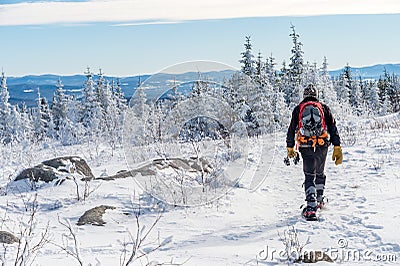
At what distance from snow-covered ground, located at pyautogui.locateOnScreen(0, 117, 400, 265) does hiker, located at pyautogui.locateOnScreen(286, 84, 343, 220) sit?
373mm

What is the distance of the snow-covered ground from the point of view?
5.11m

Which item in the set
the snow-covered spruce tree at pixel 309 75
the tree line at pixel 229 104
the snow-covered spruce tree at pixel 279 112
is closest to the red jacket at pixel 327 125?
the tree line at pixel 229 104

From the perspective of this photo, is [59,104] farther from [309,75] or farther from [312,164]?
[312,164]

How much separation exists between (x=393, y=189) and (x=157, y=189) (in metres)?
4.26

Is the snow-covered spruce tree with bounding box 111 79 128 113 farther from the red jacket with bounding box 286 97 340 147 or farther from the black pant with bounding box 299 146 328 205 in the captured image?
the black pant with bounding box 299 146 328 205

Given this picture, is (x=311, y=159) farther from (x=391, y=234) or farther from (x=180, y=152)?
(x=180, y=152)

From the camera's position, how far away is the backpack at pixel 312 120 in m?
6.84

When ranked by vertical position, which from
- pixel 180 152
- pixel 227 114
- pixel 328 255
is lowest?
pixel 328 255

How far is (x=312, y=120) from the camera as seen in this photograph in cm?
685

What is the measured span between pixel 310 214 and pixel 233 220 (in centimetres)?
116

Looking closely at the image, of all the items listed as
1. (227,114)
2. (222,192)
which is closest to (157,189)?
(222,192)

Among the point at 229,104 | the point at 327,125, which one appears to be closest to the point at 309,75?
the point at 229,104

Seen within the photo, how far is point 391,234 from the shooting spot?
5.74 metres

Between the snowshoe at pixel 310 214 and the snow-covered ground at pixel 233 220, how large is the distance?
0.11 m
